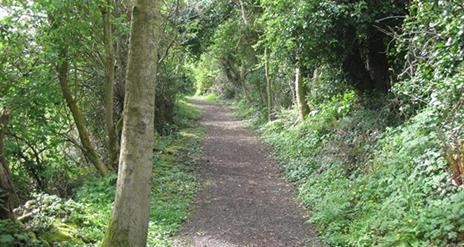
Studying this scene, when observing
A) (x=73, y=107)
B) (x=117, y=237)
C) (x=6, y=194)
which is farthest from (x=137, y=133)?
(x=73, y=107)

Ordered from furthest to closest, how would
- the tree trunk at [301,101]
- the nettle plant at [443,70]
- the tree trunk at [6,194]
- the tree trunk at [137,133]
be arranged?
the tree trunk at [301,101], the nettle plant at [443,70], the tree trunk at [6,194], the tree trunk at [137,133]

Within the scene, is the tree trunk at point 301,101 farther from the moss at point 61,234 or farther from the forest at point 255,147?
the moss at point 61,234

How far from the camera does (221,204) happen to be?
8.98 m

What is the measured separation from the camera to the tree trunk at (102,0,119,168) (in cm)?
970

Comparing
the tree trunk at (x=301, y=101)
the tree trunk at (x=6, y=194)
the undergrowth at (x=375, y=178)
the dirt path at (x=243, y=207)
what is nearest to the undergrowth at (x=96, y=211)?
the tree trunk at (x=6, y=194)

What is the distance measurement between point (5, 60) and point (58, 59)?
107 cm

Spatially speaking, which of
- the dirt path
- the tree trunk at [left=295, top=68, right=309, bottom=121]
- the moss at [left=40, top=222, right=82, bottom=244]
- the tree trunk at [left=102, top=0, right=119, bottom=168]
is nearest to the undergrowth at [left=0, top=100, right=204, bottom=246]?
the moss at [left=40, top=222, right=82, bottom=244]

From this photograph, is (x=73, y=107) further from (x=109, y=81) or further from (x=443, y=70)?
(x=443, y=70)

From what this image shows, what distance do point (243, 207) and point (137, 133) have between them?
4.39m

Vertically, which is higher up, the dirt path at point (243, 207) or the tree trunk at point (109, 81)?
the tree trunk at point (109, 81)

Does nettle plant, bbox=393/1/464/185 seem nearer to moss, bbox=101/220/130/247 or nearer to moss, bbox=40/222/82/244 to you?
moss, bbox=101/220/130/247

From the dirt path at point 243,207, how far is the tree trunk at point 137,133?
185 centimetres

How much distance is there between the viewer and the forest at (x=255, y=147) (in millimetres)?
5137

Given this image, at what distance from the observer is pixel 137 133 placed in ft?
16.0
